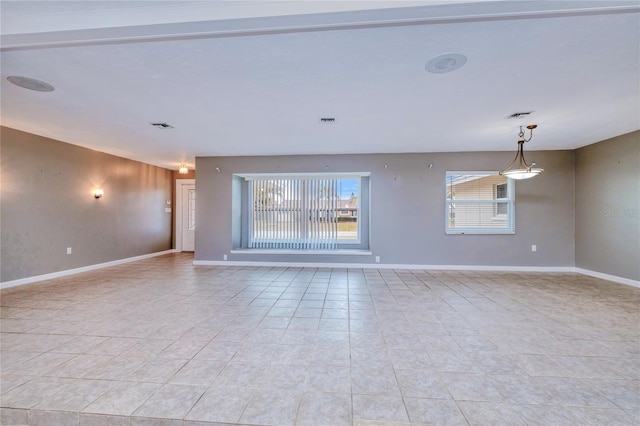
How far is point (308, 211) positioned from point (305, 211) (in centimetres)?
7

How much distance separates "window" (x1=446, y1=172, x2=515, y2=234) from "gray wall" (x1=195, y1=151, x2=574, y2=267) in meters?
0.17

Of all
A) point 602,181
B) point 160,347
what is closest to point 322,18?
point 160,347

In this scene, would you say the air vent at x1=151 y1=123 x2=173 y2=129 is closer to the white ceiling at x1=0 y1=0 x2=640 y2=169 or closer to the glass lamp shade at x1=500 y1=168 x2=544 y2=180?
the white ceiling at x1=0 y1=0 x2=640 y2=169

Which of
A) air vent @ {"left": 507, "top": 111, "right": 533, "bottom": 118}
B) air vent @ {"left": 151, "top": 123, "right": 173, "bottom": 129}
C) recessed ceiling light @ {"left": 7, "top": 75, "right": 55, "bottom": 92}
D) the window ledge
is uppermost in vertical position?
air vent @ {"left": 507, "top": 111, "right": 533, "bottom": 118}

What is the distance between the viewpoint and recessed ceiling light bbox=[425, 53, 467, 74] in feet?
7.11

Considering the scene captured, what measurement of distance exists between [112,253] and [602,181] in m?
9.91

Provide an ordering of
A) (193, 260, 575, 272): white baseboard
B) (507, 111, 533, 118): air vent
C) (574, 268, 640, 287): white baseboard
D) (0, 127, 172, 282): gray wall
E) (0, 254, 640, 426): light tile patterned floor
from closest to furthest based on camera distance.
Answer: (0, 254, 640, 426): light tile patterned floor < (507, 111, 533, 118): air vent < (0, 127, 172, 282): gray wall < (574, 268, 640, 287): white baseboard < (193, 260, 575, 272): white baseboard

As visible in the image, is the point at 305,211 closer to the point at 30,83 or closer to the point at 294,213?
the point at 294,213

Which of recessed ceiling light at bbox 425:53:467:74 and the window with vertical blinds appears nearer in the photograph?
recessed ceiling light at bbox 425:53:467:74

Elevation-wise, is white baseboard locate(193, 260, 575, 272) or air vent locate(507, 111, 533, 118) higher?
air vent locate(507, 111, 533, 118)

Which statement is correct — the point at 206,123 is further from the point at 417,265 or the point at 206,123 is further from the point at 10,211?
the point at 417,265

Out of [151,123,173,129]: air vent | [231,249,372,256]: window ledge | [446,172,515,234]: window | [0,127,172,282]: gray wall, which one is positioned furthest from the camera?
[231,249,372,256]: window ledge

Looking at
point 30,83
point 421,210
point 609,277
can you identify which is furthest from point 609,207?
point 30,83

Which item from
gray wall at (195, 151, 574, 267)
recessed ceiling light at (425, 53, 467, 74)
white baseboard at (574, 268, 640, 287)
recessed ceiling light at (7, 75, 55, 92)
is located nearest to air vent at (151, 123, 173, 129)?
recessed ceiling light at (7, 75, 55, 92)
